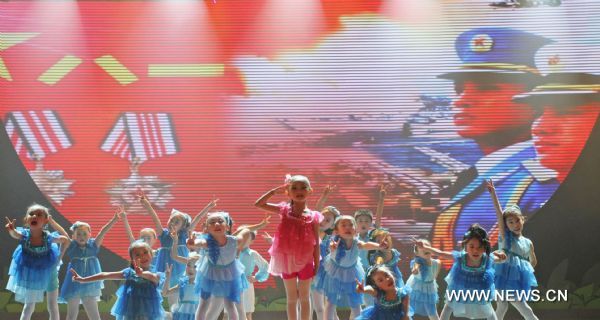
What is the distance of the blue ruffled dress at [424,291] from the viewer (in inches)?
241

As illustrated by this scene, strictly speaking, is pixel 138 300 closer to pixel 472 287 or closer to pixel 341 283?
pixel 341 283

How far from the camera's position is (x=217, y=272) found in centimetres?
540

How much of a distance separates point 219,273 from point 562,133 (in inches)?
144

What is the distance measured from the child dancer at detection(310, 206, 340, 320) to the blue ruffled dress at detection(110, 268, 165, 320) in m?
1.20

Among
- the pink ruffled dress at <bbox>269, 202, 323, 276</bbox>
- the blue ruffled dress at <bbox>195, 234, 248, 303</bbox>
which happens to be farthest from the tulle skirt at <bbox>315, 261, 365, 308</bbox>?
the pink ruffled dress at <bbox>269, 202, 323, 276</bbox>

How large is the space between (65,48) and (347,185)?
291 cm

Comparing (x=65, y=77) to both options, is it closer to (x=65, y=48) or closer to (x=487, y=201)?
(x=65, y=48)

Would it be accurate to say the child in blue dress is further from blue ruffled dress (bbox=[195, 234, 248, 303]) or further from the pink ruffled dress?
the pink ruffled dress

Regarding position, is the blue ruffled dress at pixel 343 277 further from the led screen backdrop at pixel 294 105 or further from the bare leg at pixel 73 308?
the bare leg at pixel 73 308

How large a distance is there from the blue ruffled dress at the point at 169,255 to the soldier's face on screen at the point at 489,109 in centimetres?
271

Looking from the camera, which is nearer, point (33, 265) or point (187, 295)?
point (33, 265)

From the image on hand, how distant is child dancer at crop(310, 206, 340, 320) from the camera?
589 cm

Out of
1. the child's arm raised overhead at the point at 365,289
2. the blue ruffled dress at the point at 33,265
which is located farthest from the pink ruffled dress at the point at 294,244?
the blue ruffled dress at the point at 33,265

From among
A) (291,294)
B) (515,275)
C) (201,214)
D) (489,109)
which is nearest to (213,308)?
(291,294)
